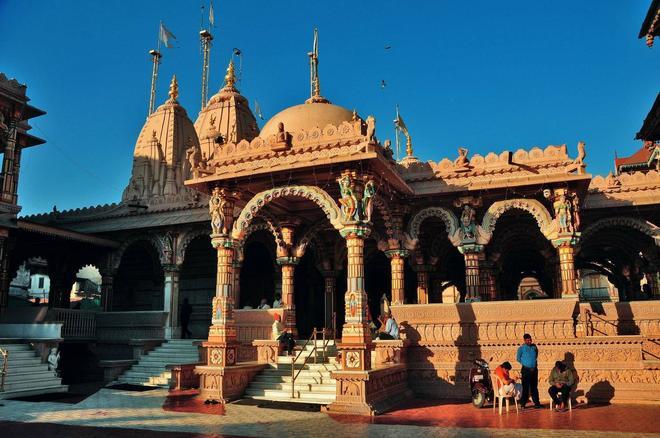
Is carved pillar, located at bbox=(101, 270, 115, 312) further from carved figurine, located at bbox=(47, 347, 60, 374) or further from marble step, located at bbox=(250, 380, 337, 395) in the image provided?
marble step, located at bbox=(250, 380, 337, 395)

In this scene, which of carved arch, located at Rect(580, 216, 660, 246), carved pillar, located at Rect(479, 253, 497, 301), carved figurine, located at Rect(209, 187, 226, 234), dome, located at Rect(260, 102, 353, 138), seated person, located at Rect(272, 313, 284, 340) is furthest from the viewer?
carved pillar, located at Rect(479, 253, 497, 301)

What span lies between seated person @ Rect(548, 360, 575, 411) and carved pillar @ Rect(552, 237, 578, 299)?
11.0 feet

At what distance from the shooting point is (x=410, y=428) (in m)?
8.56

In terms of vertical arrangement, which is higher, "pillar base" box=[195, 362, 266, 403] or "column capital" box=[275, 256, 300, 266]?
"column capital" box=[275, 256, 300, 266]

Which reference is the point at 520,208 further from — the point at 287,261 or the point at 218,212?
the point at 218,212

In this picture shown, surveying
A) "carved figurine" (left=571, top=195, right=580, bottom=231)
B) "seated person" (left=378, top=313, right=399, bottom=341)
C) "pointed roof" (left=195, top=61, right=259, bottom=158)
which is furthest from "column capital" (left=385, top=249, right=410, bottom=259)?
"pointed roof" (left=195, top=61, right=259, bottom=158)

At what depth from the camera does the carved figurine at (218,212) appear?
13.2 metres

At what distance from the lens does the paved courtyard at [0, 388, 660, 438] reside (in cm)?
824

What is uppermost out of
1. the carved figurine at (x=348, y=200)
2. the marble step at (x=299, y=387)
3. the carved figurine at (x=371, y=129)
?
the carved figurine at (x=371, y=129)

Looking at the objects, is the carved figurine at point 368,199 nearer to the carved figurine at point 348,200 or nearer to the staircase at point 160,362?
the carved figurine at point 348,200

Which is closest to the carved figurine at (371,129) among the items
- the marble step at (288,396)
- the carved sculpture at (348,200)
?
the carved sculpture at (348,200)

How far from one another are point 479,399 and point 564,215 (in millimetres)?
5672

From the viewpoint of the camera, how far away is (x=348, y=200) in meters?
11.7

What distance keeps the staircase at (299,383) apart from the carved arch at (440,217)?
4358 millimetres
